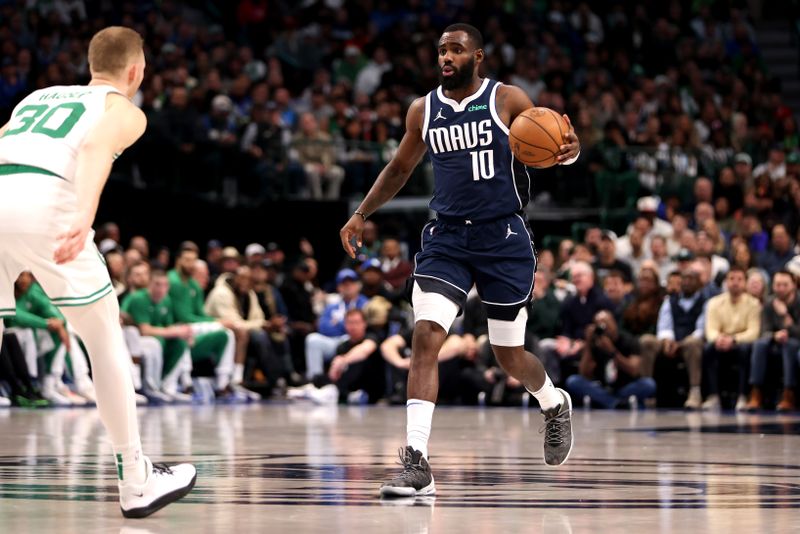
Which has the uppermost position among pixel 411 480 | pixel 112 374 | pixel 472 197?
pixel 472 197

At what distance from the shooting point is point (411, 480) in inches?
253

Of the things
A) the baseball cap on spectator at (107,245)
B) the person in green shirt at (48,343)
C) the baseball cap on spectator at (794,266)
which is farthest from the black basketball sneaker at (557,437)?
the baseball cap on spectator at (107,245)

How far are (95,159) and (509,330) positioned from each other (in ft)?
8.84

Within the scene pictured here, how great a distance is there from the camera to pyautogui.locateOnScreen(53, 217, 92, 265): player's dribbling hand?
527cm

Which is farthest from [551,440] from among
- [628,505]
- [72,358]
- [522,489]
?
[72,358]

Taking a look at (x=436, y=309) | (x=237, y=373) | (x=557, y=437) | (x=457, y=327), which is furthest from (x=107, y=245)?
(x=436, y=309)

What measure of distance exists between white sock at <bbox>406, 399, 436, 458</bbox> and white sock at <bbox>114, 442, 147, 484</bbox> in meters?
1.44

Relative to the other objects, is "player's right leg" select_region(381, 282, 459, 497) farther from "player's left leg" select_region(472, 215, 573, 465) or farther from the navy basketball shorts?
"player's left leg" select_region(472, 215, 573, 465)

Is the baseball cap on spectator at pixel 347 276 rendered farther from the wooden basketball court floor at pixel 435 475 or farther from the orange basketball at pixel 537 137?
the orange basketball at pixel 537 137

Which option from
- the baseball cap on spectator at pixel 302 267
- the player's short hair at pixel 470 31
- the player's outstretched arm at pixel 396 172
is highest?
the player's short hair at pixel 470 31

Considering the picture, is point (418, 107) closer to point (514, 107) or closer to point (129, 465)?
point (514, 107)

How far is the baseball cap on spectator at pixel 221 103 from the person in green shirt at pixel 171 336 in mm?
3028

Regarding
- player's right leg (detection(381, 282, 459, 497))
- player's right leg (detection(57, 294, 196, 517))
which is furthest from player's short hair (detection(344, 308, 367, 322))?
player's right leg (detection(57, 294, 196, 517))

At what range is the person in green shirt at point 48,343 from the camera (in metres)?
14.4
